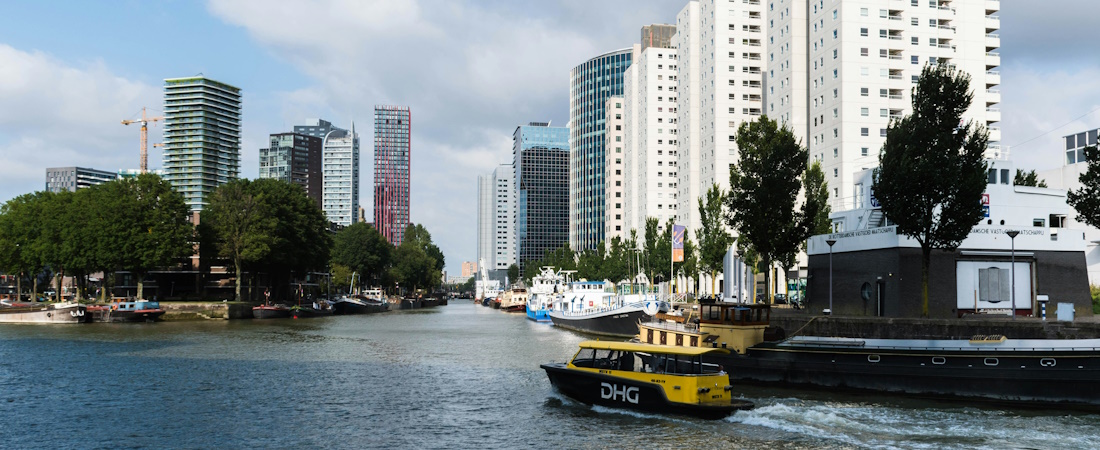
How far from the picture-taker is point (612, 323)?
8419 centimetres

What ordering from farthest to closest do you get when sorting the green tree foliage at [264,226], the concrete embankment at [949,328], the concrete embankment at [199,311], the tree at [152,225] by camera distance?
the green tree foliage at [264,226], the tree at [152,225], the concrete embankment at [199,311], the concrete embankment at [949,328]

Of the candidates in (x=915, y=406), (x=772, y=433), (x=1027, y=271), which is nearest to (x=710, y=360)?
(x=915, y=406)

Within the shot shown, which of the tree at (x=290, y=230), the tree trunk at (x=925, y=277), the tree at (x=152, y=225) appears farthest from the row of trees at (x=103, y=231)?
the tree trunk at (x=925, y=277)

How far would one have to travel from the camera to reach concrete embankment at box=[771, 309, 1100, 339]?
41188 mm

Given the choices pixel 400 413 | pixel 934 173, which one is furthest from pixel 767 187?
pixel 400 413

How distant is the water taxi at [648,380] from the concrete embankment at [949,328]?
625 inches

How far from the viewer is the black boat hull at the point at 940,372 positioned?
34.3 m

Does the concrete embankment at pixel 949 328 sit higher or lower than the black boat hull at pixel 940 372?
higher

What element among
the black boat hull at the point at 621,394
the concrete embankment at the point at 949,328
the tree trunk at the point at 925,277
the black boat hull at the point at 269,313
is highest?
the tree trunk at the point at 925,277

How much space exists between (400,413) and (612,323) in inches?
1985

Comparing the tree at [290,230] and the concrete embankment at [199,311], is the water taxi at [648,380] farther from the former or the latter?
the tree at [290,230]

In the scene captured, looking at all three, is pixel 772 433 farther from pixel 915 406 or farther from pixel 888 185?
pixel 888 185

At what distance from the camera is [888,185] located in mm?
49969

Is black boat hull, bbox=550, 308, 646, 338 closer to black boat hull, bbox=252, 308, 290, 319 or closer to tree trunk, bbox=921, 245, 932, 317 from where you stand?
tree trunk, bbox=921, 245, 932, 317
